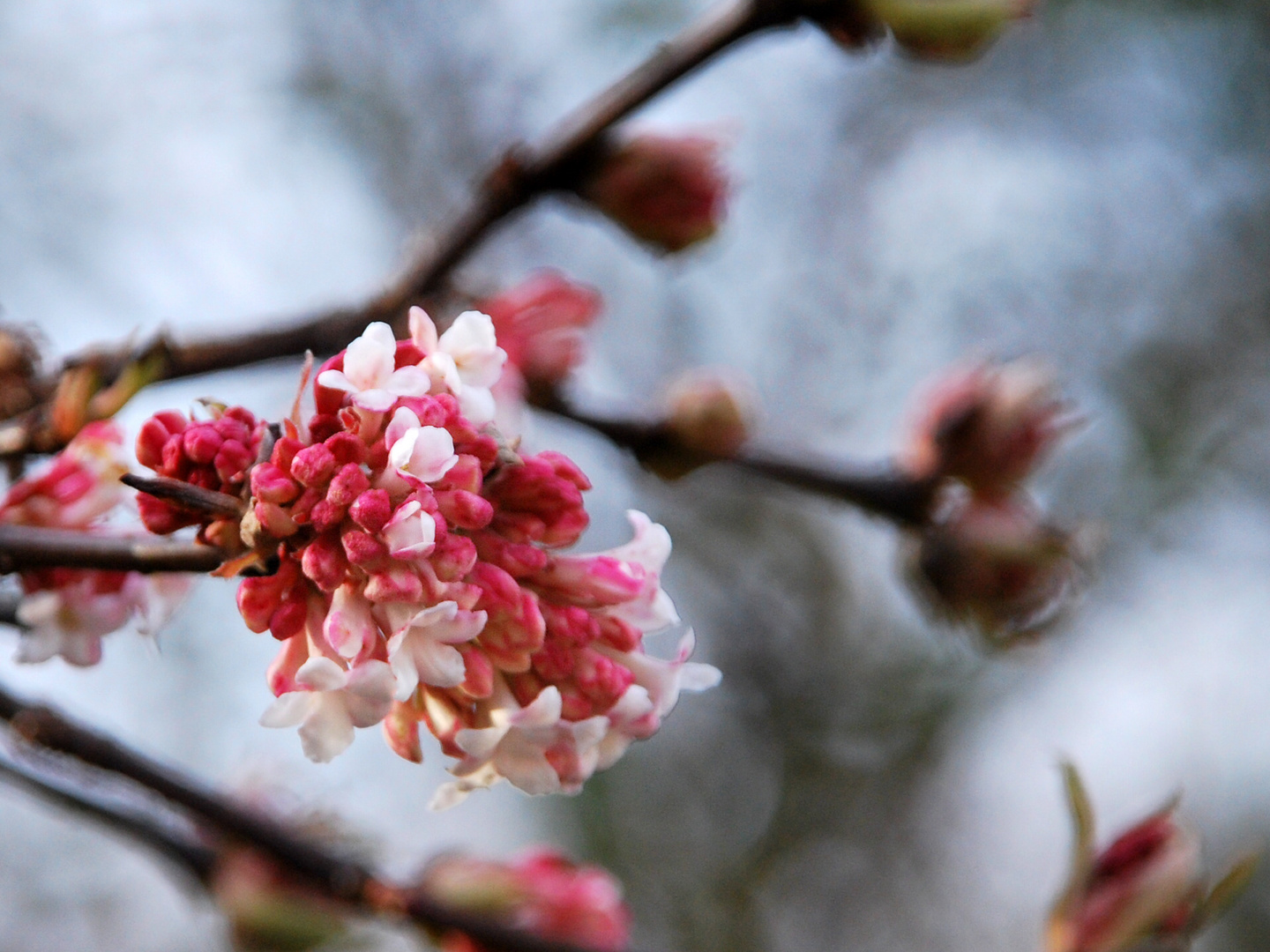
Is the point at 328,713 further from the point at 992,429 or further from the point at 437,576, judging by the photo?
the point at 992,429

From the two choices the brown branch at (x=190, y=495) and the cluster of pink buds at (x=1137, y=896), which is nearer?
the brown branch at (x=190, y=495)

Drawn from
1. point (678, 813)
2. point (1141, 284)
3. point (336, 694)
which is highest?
point (336, 694)

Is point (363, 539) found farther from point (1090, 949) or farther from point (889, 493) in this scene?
point (889, 493)

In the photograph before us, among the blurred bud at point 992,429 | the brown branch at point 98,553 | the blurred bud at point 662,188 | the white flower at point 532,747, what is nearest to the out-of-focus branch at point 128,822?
the brown branch at point 98,553

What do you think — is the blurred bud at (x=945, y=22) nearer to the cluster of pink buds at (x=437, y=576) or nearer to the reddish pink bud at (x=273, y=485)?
the cluster of pink buds at (x=437, y=576)

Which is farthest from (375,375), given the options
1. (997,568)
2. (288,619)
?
(997,568)

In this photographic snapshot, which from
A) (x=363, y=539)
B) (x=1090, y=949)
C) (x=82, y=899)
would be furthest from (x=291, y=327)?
(x=82, y=899)
